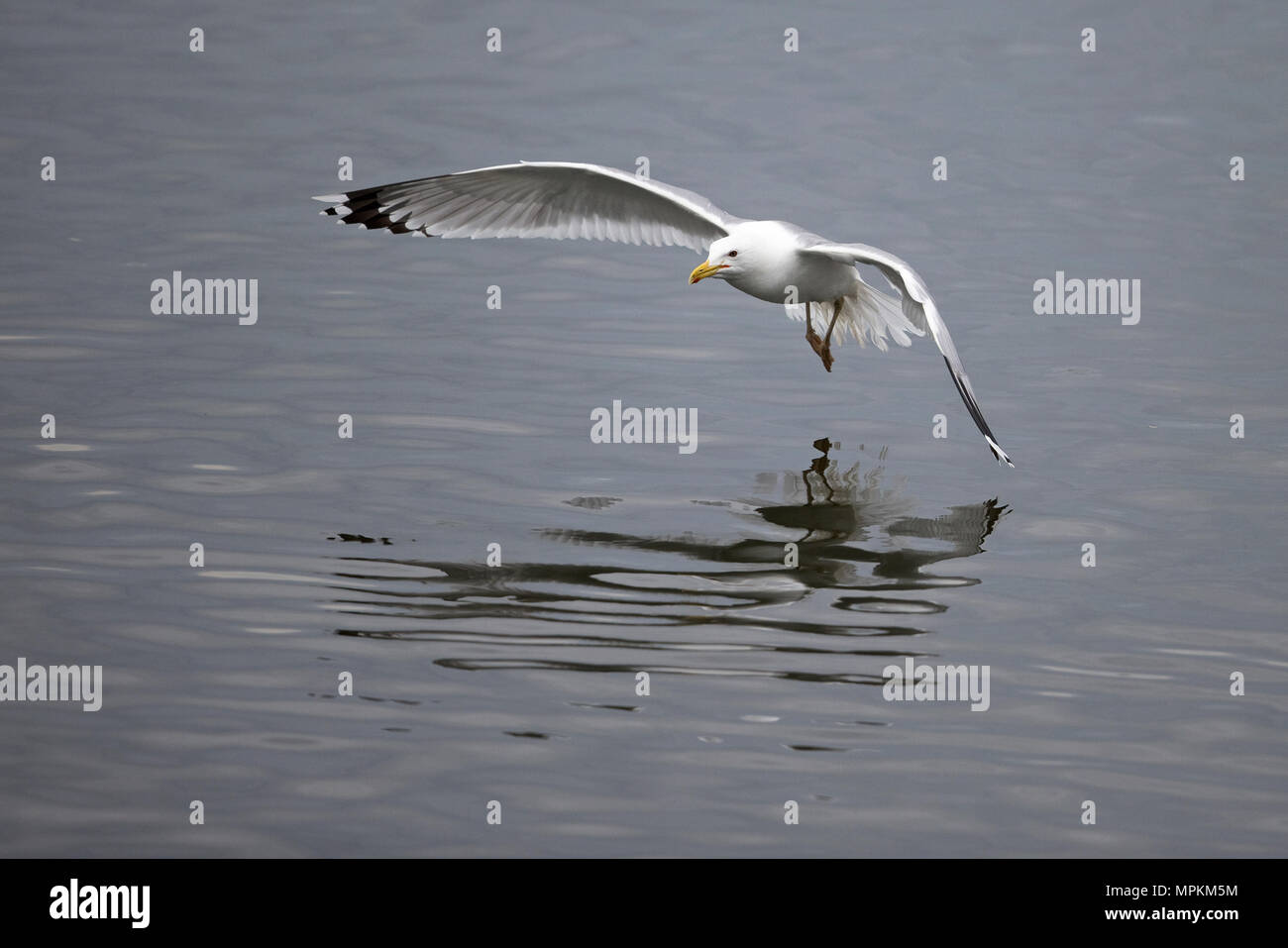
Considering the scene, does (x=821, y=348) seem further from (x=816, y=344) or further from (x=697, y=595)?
(x=697, y=595)

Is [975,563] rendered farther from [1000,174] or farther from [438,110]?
[438,110]

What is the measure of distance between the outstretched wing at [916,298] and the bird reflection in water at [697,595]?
0.71 meters

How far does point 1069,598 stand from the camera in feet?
29.1

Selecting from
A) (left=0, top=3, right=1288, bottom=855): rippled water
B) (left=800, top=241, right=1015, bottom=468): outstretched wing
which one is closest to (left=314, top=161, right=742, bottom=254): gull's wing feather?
(left=0, top=3, right=1288, bottom=855): rippled water

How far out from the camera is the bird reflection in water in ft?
26.3

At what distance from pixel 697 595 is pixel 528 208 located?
384 centimetres

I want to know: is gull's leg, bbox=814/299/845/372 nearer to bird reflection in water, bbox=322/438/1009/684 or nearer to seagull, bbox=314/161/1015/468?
seagull, bbox=314/161/1015/468

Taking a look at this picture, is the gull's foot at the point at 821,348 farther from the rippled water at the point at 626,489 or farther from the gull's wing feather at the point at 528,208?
the gull's wing feather at the point at 528,208

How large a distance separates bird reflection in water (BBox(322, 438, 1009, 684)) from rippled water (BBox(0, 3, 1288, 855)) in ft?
0.10

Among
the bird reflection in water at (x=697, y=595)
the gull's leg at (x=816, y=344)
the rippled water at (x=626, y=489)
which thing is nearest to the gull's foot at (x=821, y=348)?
the gull's leg at (x=816, y=344)

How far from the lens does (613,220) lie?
1176 cm

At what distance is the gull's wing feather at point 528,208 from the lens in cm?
1130

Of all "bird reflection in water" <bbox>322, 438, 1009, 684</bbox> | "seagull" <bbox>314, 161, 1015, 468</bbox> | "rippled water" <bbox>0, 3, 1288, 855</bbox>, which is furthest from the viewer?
"seagull" <bbox>314, 161, 1015, 468</bbox>

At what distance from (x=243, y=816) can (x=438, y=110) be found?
41.8 feet
